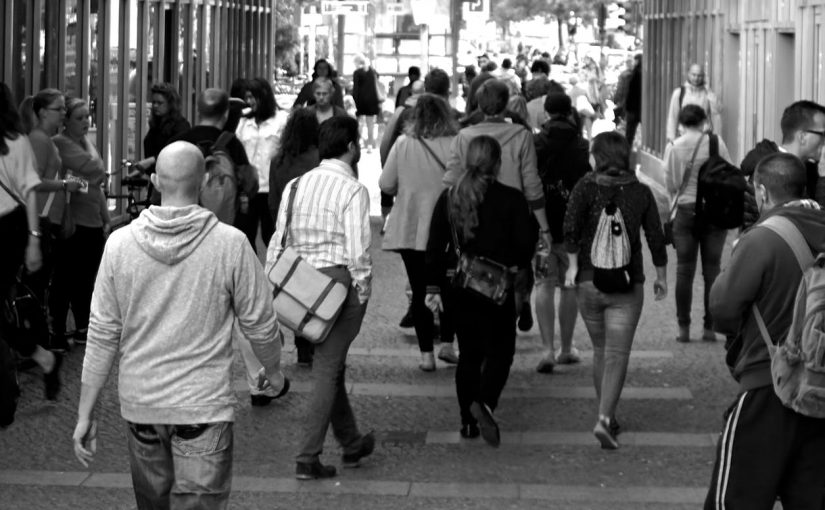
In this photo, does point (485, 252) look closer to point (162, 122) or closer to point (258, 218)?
point (258, 218)

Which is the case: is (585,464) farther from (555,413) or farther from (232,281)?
(232,281)

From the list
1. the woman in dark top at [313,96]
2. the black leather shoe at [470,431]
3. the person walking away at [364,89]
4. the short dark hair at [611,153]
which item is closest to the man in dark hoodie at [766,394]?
the short dark hair at [611,153]

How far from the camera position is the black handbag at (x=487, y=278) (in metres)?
8.62

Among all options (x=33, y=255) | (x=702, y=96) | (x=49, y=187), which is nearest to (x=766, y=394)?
(x=33, y=255)

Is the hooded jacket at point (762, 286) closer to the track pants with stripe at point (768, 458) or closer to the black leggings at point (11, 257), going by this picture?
the track pants with stripe at point (768, 458)

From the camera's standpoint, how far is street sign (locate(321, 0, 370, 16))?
39.7 m

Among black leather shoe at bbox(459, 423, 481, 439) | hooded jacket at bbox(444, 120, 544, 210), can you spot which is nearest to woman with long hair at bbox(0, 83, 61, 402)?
black leather shoe at bbox(459, 423, 481, 439)

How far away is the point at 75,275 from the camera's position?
1159 cm

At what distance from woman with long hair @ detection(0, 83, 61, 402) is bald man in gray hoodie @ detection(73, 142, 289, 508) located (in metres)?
3.75

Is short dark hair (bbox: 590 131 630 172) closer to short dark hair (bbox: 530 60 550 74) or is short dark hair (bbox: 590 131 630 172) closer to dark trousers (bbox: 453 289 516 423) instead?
dark trousers (bbox: 453 289 516 423)

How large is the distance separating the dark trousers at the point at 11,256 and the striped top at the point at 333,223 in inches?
78.8

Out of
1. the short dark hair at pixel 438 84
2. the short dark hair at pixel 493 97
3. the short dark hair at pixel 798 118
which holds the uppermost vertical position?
the short dark hair at pixel 438 84

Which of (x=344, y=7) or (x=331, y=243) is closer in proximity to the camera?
(x=331, y=243)

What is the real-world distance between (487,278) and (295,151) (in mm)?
2246
